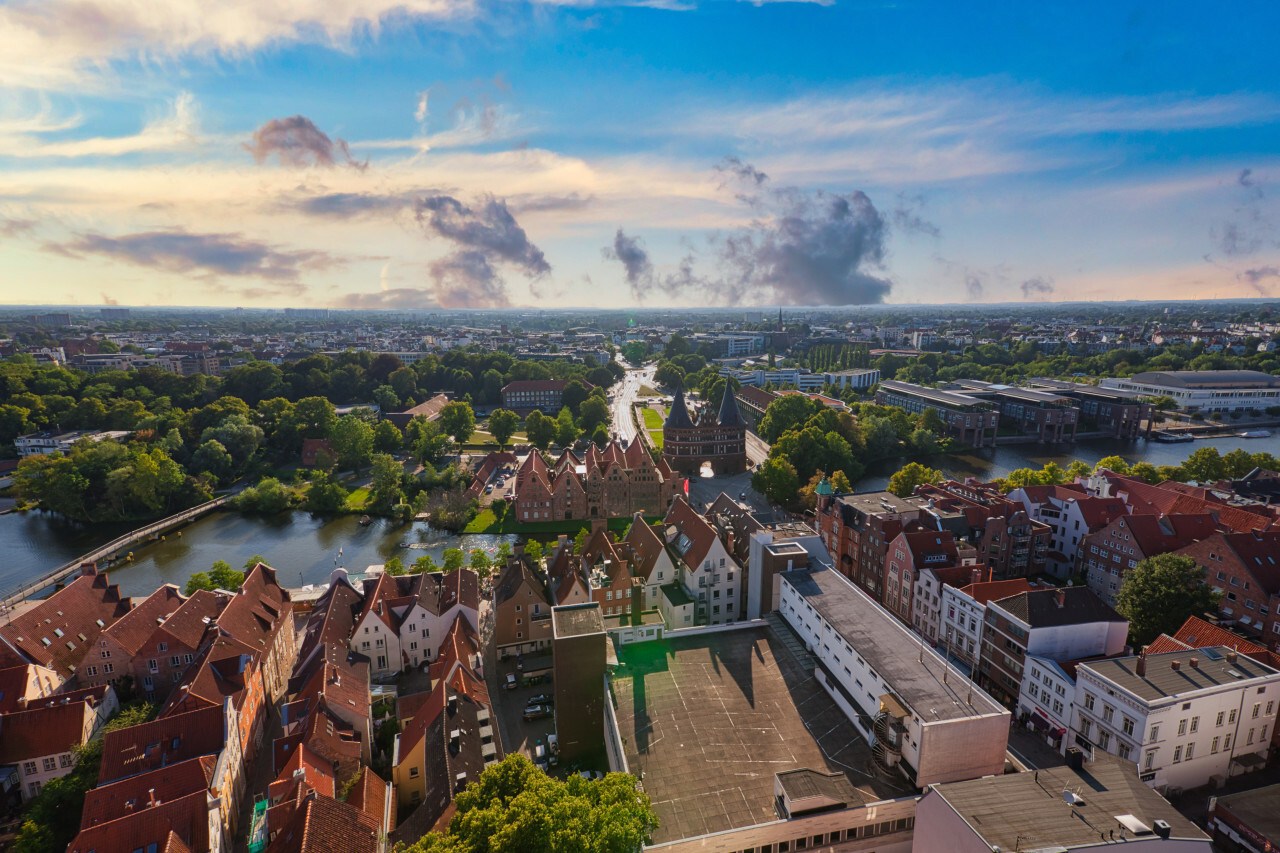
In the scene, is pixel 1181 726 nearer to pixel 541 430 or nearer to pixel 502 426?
pixel 541 430

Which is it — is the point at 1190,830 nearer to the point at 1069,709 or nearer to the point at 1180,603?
the point at 1069,709

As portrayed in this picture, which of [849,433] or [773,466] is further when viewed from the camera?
[849,433]

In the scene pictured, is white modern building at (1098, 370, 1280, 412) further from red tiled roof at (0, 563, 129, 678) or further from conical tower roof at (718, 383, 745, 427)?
red tiled roof at (0, 563, 129, 678)

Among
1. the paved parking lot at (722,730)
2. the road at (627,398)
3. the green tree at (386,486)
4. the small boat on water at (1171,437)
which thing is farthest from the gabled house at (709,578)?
the small boat on water at (1171,437)

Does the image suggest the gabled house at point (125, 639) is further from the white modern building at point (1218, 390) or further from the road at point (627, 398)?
the white modern building at point (1218, 390)

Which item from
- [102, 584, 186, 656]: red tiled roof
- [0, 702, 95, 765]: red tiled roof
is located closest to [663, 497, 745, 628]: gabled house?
[0, 702, 95, 765]: red tiled roof

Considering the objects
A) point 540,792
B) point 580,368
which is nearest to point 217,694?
point 540,792

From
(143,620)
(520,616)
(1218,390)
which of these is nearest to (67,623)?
(143,620)
